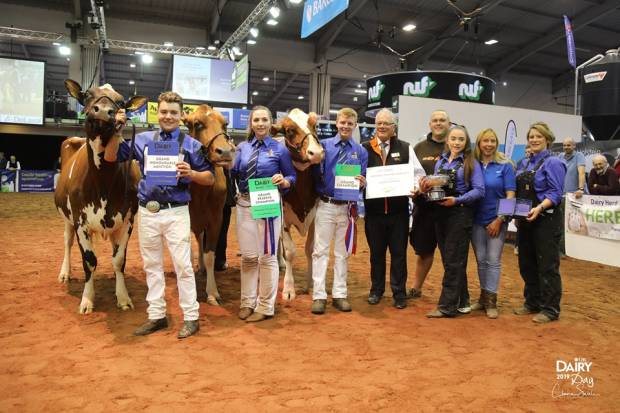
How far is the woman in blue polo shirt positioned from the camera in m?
4.50

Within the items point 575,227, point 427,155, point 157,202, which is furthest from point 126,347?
point 575,227

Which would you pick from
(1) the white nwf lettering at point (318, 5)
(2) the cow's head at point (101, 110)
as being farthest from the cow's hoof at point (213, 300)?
(1) the white nwf lettering at point (318, 5)

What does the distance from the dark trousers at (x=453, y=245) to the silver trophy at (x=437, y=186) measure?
245 millimetres

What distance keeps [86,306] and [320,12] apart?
5118 millimetres

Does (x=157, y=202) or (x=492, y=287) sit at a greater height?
(x=157, y=202)

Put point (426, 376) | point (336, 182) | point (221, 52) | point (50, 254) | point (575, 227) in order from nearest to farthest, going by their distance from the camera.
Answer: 1. point (426, 376)
2. point (336, 182)
3. point (50, 254)
4. point (575, 227)
5. point (221, 52)

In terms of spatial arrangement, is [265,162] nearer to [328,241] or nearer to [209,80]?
[328,241]

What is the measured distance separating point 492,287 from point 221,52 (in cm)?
1893

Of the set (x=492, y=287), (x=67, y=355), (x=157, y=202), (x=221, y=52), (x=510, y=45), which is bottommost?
(x=67, y=355)

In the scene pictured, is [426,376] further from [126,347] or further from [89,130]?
[89,130]

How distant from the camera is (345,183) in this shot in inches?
177

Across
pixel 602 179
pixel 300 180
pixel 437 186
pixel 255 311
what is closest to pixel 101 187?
pixel 255 311

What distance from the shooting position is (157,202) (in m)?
3.68

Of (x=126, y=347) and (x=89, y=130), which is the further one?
(x=89, y=130)
